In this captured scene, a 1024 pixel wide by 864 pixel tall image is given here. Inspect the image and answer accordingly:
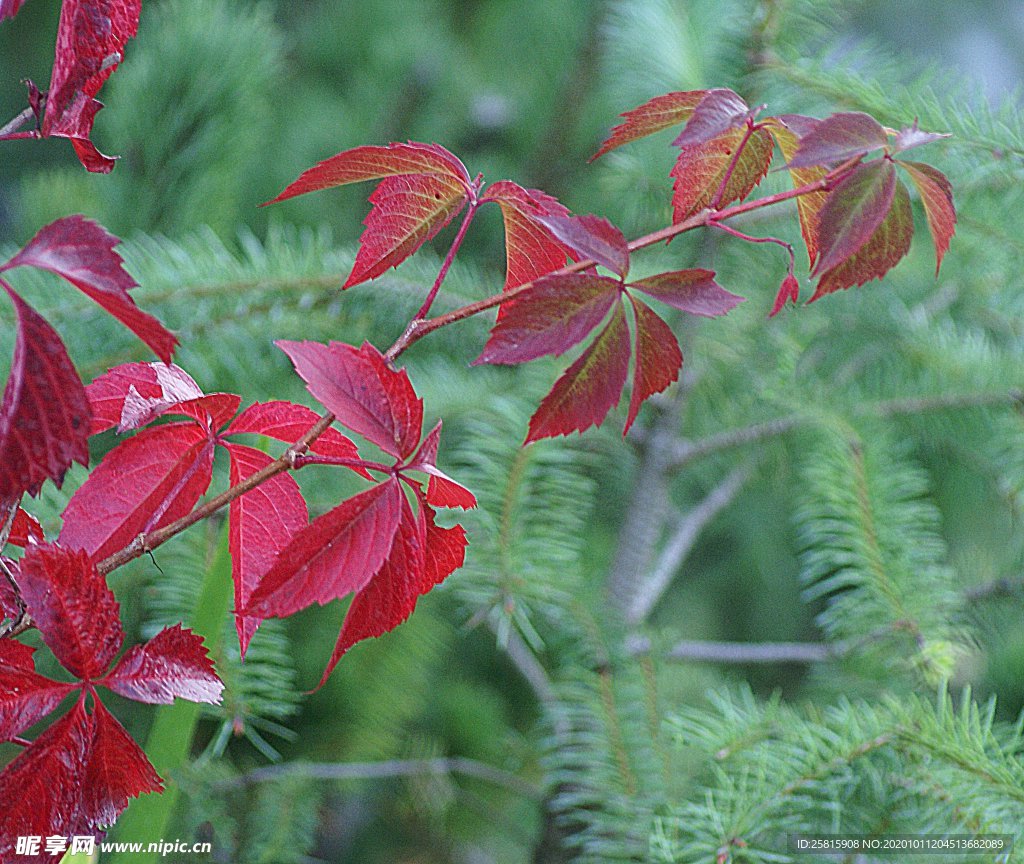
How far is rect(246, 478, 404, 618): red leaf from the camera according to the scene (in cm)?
13

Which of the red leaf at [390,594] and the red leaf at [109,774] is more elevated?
the red leaf at [390,594]

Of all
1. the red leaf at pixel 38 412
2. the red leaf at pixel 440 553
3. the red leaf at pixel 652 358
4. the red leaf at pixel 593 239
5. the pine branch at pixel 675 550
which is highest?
the red leaf at pixel 593 239

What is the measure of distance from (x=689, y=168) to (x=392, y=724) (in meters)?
0.36

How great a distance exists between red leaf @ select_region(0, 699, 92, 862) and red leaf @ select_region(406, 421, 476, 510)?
0.20 feet

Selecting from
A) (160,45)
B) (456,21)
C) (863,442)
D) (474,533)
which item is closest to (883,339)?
(863,442)

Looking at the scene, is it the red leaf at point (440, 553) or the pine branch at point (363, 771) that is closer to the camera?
the red leaf at point (440, 553)

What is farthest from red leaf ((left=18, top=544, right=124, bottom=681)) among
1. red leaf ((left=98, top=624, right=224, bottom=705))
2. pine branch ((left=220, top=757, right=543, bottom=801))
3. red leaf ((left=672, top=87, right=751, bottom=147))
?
pine branch ((left=220, top=757, right=543, bottom=801))

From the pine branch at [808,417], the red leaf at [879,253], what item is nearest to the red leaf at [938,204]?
the red leaf at [879,253]

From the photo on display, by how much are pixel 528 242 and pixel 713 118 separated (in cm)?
4

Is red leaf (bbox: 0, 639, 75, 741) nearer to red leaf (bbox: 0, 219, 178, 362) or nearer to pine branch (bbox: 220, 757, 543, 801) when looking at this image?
red leaf (bbox: 0, 219, 178, 362)

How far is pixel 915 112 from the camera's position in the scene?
346mm

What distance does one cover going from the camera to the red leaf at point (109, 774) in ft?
0.46

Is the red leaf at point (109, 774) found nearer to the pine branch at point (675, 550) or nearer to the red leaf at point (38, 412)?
the red leaf at point (38, 412)

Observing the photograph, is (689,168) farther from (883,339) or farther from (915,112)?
(883,339)
